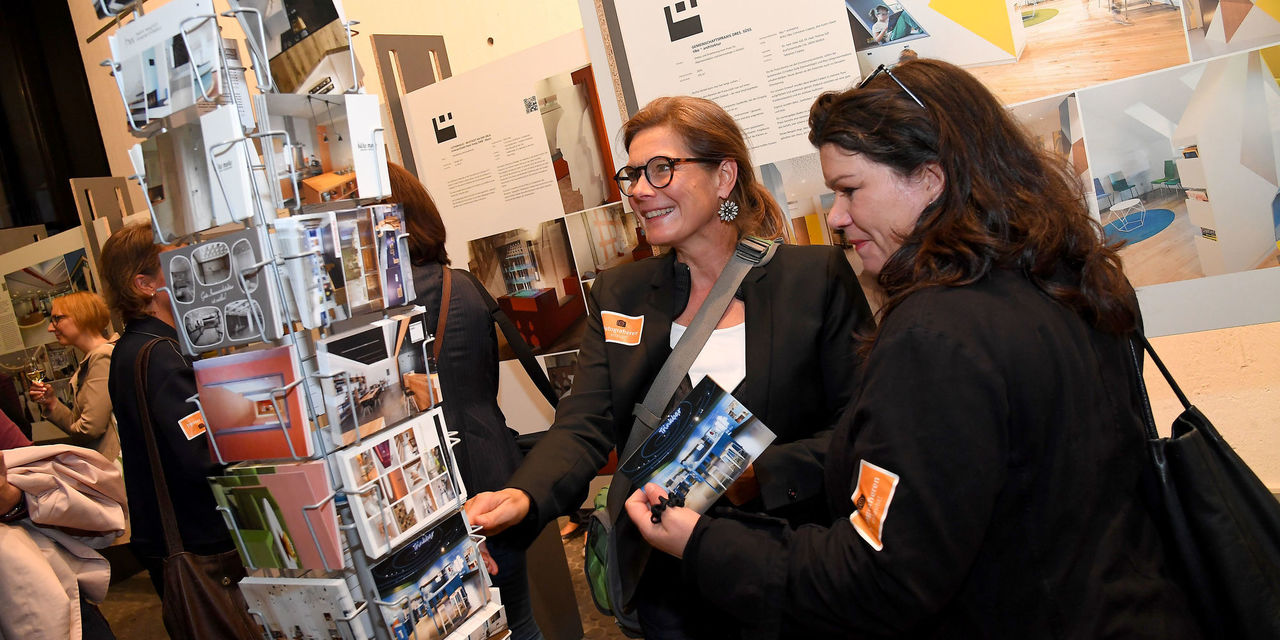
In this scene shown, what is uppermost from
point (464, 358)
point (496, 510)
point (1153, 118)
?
point (1153, 118)

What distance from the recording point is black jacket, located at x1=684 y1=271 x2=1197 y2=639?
95 cm

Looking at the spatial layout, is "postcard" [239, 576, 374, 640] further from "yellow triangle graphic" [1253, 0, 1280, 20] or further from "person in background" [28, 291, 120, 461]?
"person in background" [28, 291, 120, 461]

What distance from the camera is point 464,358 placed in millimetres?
2236

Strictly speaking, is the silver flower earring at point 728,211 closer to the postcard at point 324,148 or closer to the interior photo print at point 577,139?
the postcard at point 324,148

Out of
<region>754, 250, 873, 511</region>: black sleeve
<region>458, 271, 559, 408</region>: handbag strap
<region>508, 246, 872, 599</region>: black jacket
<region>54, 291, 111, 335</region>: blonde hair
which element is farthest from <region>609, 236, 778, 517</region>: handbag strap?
<region>54, 291, 111, 335</region>: blonde hair

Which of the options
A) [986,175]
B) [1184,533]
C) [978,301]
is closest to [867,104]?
[986,175]

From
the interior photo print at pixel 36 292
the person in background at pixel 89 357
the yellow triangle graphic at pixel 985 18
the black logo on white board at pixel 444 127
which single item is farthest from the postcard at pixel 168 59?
the interior photo print at pixel 36 292

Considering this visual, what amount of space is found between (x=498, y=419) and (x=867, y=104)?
152cm

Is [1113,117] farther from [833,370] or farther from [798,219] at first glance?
[833,370]

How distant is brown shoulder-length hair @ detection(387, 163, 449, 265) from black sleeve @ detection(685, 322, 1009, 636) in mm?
1557

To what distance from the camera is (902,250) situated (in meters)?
1.12

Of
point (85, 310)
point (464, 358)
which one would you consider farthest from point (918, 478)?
point (85, 310)

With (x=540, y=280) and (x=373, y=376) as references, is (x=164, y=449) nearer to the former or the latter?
(x=373, y=376)

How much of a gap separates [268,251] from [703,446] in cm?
74
